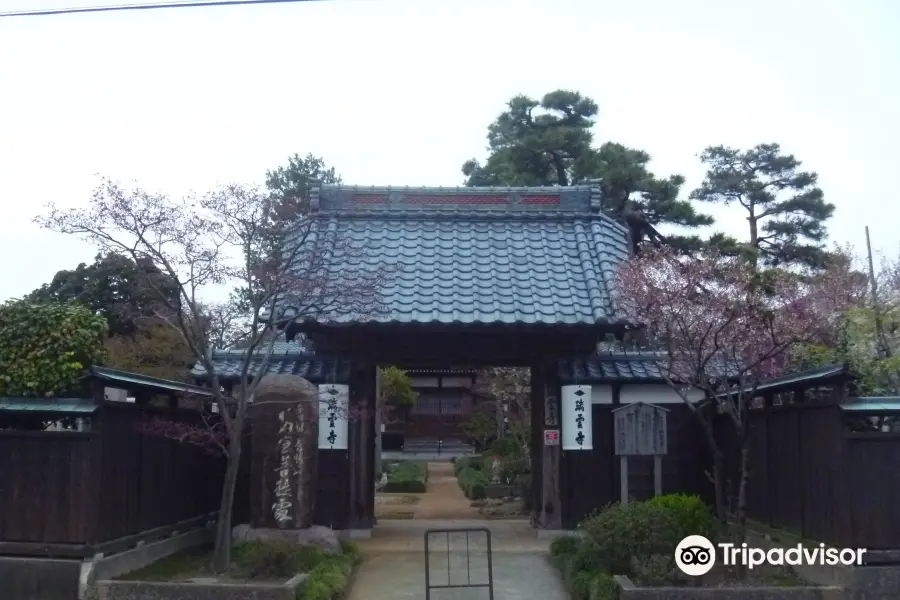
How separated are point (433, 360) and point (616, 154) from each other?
62.4 ft

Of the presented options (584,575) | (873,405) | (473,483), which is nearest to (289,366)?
(584,575)

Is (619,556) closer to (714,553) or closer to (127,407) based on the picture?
(714,553)

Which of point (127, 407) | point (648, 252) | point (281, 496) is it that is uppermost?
point (648, 252)

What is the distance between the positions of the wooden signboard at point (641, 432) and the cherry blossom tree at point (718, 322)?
27.8 inches

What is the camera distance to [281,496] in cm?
1322

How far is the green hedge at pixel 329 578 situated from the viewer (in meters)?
10.5

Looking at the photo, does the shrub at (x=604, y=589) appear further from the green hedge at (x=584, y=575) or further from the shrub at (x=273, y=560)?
the shrub at (x=273, y=560)

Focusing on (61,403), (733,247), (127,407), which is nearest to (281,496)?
(127,407)

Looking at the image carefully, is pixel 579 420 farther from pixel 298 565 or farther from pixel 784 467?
pixel 298 565

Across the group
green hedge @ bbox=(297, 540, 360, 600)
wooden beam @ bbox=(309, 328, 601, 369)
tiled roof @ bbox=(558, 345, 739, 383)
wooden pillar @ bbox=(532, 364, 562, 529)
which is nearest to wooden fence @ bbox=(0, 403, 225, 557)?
green hedge @ bbox=(297, 540, 360, 600)

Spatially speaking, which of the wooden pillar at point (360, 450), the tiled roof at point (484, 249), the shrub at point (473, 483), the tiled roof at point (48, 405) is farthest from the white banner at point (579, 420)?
the shrub at point (473, 483)

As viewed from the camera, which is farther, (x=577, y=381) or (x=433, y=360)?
(x=433, y=360)

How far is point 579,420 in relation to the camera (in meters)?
15.3

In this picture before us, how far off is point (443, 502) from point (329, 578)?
550 inches
